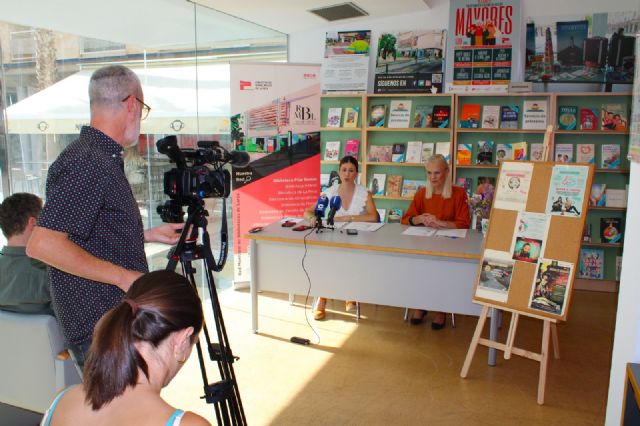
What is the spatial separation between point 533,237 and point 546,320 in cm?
46

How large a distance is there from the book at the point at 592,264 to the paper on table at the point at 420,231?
7.29ft

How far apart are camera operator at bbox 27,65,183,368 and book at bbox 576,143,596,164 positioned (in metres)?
4.86

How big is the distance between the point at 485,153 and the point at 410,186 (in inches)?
33.6

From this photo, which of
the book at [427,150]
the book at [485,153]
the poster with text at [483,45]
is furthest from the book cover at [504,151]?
the book at [427,150]

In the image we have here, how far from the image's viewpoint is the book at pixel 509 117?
5.59 meters

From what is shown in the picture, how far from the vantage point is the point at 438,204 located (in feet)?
14.7

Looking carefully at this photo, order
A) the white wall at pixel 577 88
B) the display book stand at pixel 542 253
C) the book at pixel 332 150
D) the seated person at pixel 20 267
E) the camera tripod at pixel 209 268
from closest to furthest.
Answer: the camera tripod at pixel 209 268
the white wall at pixel 577 88
the seated person at pixel 20 267
the display book stand at pixel 542 253
the book at pixel 332 150

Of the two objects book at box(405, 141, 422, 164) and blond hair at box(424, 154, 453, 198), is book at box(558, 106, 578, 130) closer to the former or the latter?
book at box(405, 141, 422, 164)

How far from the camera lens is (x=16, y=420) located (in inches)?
96.6

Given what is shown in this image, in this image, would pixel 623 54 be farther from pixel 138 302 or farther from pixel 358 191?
pixel 138 302

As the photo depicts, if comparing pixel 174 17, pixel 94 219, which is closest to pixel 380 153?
pixel 174 17

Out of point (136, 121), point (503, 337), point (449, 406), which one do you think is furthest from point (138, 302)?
point (503, 337)

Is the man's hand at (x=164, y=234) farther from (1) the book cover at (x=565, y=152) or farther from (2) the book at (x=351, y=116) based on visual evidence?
(1) the book cover at (x=565, y=152)

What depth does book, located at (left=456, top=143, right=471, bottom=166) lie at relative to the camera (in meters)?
5.72
